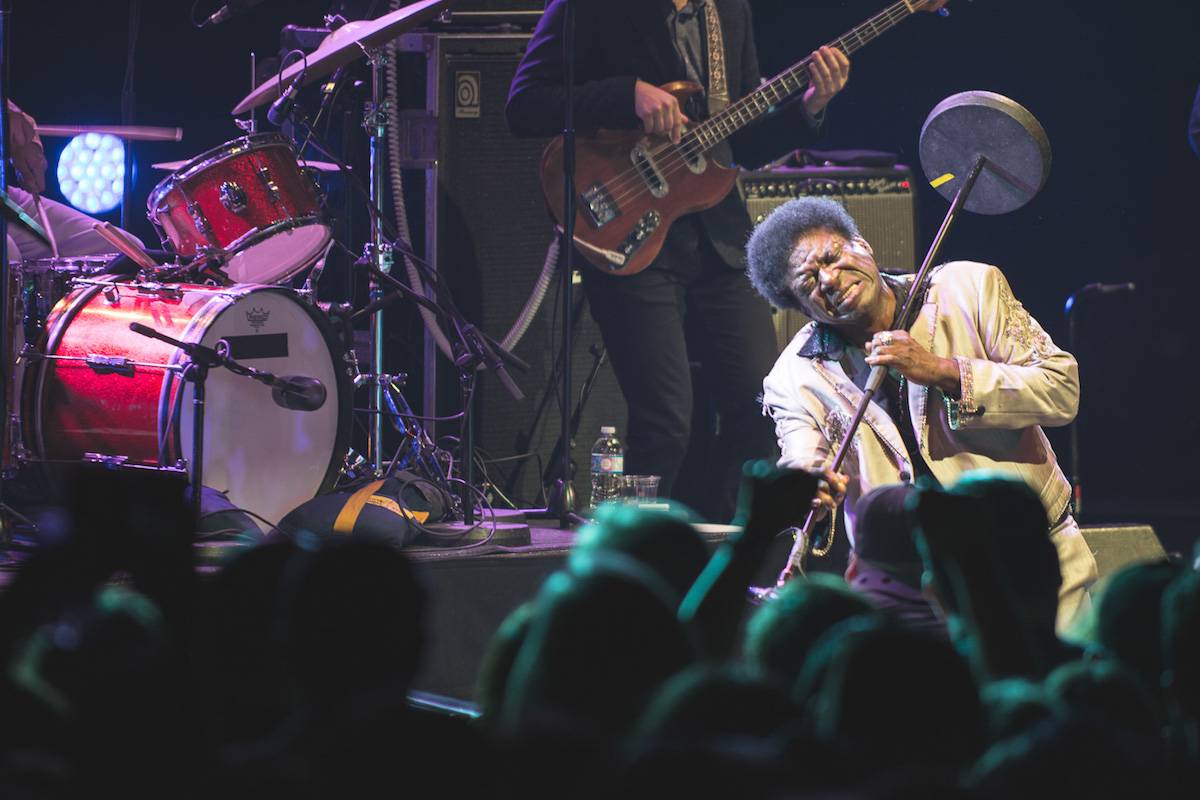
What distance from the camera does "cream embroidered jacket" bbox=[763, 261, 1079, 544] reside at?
9.02ft

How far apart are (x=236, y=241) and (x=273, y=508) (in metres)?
0.87

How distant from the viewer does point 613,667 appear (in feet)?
1.59

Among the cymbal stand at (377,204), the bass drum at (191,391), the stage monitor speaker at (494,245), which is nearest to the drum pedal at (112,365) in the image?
the bass drum at (191,391)

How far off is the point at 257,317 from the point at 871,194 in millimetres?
2513

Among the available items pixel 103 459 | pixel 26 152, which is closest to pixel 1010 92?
pixel 26 152

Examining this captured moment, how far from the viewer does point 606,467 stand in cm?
471

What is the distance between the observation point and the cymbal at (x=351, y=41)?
14.0 feet

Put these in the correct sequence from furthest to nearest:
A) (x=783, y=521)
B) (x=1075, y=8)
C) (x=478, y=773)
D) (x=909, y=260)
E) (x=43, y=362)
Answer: (x=1075, y=8), (x=909, y=260), (x=43, y=362), (x=783, y=521), (x=478, y=773)

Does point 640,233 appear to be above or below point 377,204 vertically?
below

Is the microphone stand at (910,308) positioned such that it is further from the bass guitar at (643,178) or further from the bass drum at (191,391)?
the bass drum at (191,391)

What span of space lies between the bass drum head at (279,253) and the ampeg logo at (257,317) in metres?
0.32

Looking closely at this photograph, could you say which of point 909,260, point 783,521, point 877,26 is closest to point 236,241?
point 877,26

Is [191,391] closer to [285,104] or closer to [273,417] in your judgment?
[273,417]

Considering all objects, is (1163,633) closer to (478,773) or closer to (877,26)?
(478,773)
